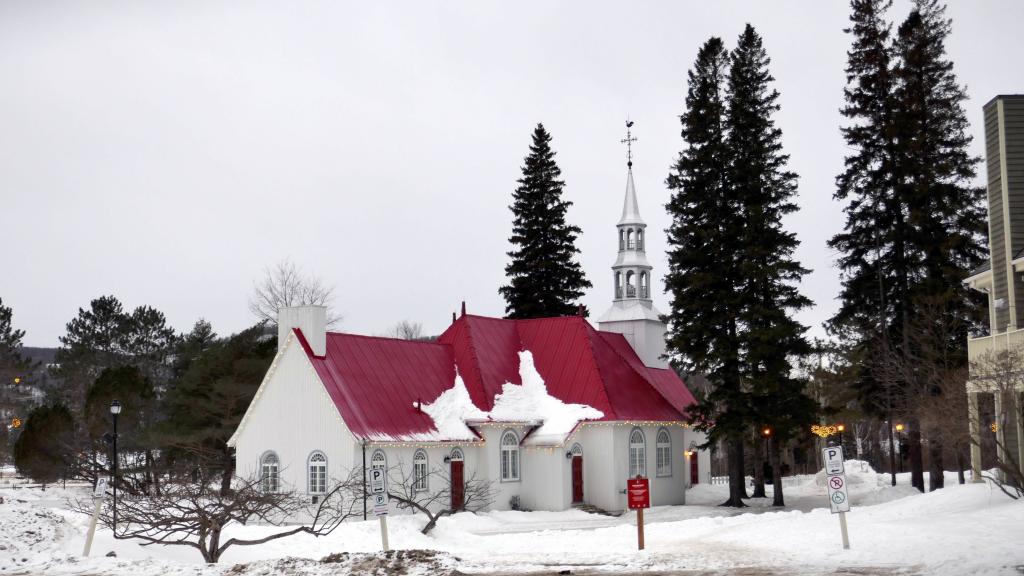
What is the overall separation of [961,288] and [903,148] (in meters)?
5.19

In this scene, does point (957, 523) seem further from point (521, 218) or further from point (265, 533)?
point (521, 218)

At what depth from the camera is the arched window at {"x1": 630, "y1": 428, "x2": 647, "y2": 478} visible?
42281mm

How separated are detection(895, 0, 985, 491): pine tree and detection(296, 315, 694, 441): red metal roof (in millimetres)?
10956

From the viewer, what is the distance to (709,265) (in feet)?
138

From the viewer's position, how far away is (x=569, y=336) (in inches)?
1767

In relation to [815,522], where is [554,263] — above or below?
above

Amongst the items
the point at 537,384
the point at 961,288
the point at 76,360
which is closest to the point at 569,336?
the point at 537,384

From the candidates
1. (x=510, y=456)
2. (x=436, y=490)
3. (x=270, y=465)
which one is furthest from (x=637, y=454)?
(x=270, y=465)

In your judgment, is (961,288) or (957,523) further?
(961,288)

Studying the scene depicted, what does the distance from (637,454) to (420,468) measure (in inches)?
369

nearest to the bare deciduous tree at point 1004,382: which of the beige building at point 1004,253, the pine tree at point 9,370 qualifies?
the beige building at point 1004,253

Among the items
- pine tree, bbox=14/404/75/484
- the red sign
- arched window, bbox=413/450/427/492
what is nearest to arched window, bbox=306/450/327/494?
arched window, bbox=413/450/427/492

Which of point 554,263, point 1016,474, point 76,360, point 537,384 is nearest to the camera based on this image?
point 1016,474

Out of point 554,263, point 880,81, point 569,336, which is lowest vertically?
point 569,336
